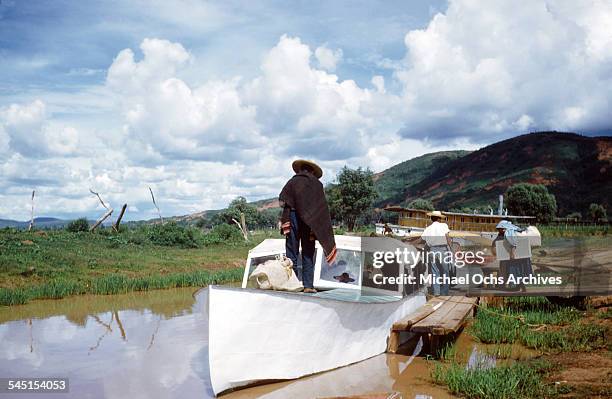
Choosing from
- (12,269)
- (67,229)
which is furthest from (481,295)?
(67,229)

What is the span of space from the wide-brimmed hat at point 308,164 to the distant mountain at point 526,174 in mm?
62473

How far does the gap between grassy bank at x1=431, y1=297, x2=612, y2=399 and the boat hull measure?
4.16 ft

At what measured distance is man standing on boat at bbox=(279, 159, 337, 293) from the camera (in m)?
6.55

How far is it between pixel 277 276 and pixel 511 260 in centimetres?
602

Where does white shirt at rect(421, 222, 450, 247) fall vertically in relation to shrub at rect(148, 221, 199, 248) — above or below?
above

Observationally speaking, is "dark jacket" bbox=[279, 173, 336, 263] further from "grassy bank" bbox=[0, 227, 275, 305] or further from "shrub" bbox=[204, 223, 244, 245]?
"shrub" bbox=[204, 223, 244, 245]

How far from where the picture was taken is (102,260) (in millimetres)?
17891

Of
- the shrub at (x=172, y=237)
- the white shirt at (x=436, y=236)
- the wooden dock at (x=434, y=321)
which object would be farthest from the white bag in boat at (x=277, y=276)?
the shrub at (x=172, y=237)

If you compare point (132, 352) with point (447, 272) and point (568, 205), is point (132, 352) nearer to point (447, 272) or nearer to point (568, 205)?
point (447, 272)

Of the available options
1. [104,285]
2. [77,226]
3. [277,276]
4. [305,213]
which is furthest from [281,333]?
[77,226]

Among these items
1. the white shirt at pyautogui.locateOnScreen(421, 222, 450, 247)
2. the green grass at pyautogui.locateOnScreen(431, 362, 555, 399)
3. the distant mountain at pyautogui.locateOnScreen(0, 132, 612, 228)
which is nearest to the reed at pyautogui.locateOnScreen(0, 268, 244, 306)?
the white shirt at pyautogui.locateOnScreen(421, 222, 450, 247)

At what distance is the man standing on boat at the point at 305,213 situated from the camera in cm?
655

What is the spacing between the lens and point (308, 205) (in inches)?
258

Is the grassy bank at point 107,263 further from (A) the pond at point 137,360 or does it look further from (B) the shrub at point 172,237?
(A) the pond at point 137,360
